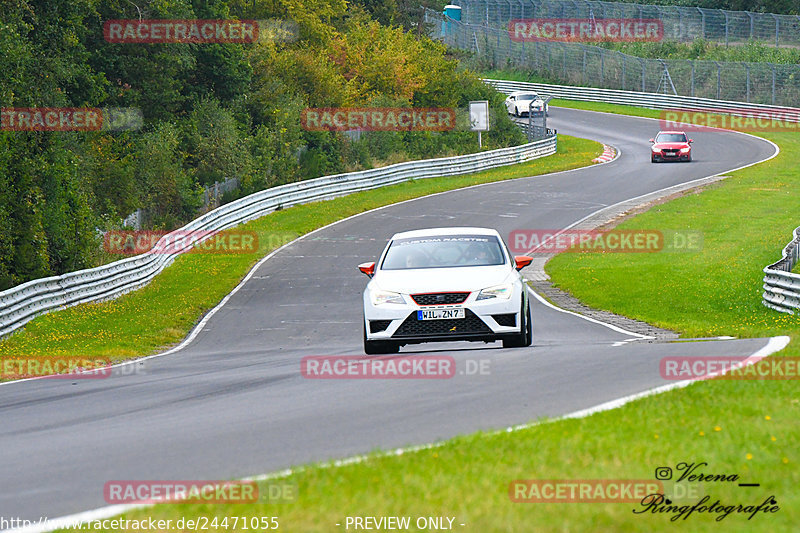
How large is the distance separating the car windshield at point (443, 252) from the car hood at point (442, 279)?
1.01ft

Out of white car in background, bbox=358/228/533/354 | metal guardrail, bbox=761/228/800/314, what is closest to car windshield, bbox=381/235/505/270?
white car in background, bbox=358/228/533/354

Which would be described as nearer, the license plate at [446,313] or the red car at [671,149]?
the license plate at [446,313]

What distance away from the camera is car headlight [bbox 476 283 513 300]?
44.2ft

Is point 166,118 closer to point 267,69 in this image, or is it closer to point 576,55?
point 267,69

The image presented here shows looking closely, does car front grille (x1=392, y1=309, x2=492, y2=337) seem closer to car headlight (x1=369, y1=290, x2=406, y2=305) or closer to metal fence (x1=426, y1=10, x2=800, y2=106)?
car headlight (x1=369, y1=290, x2=406, y2=305)

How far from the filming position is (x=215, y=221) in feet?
121

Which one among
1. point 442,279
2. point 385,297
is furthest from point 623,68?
point 385,297

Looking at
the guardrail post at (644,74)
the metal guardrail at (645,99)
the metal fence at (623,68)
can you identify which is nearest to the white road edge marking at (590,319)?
the metal guardrail at (645,99)

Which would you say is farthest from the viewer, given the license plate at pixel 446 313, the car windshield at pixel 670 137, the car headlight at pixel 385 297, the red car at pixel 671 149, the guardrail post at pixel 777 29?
the guardrail post at pixel 777 29

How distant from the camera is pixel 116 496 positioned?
21.7 feet

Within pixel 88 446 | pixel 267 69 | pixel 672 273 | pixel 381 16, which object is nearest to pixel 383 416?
pixel 88 446

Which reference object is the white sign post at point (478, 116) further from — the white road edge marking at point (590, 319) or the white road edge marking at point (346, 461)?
the white road edge marking at point (346, 461)

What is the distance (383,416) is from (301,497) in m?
2.95

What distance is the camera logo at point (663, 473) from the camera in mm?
6141
